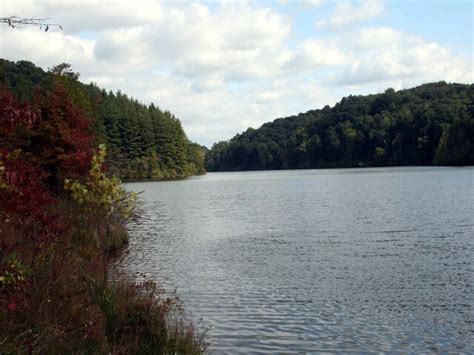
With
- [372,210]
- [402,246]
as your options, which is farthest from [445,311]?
[372,210]

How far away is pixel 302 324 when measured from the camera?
12852 mm

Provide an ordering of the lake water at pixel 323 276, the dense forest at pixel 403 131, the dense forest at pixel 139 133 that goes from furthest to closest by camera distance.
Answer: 1. the dense forest at pixel 403 131
2. the dense forest at pixel 139 133
3. the lake water at pixel 323 276

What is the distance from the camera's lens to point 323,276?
17953 millimetres

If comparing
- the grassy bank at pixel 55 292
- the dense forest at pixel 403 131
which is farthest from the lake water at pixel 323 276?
the dense forest at pixel 403 131

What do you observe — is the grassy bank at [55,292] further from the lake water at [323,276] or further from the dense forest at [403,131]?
the dense forest at [403,131]

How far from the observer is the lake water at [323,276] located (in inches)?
471

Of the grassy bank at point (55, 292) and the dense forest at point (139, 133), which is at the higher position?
the dense forest at point (139, 133)

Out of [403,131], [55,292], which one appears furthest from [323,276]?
[403,131]

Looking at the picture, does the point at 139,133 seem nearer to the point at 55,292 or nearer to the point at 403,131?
the point at 403,131

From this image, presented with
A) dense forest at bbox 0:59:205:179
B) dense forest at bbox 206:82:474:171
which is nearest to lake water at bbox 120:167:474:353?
dense forest at bbox 0:59:205:179

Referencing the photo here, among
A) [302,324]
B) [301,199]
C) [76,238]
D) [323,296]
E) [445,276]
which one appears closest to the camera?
[302,324]

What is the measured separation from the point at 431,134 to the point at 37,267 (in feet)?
503

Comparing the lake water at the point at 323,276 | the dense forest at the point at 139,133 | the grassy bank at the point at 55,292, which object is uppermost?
the dense forest at the point at 139,133

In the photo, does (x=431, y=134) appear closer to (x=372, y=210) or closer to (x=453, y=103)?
(x=453, y=103)
